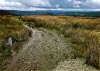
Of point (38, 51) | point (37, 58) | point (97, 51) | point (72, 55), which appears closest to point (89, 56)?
point (97, 51)

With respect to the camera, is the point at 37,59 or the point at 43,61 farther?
the point at 37,59

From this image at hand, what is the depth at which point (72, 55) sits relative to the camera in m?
23.2

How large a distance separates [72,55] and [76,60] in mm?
2067

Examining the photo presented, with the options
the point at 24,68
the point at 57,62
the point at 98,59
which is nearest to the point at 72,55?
the point at 57,62

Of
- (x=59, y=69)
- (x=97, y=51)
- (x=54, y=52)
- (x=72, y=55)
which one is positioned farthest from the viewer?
(x=54, y=52)

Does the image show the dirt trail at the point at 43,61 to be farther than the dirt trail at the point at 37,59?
No

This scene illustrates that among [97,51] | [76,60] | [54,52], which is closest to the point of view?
[97,51]

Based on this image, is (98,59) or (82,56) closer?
(98,59)

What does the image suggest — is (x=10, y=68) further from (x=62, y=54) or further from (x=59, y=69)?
(x=62, y=54)

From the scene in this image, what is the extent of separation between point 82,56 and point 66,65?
3.10m

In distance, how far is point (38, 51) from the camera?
26.0 m

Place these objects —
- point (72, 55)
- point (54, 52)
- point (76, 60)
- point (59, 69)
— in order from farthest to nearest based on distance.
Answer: point (54, 52) < point (72, 55) < point (76, 60) < point (59, 69)

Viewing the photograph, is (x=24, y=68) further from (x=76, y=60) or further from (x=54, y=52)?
(x=54, y=52)

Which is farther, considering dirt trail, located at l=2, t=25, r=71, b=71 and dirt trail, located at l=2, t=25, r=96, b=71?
dirt trail, located at l=2, t=25, r=71, b=71
